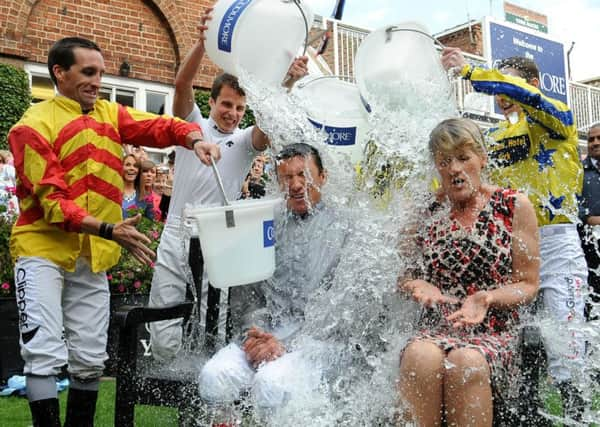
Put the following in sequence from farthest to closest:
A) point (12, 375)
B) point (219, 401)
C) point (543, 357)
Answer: point (12, 375), point (219, 401), point (543, 357)

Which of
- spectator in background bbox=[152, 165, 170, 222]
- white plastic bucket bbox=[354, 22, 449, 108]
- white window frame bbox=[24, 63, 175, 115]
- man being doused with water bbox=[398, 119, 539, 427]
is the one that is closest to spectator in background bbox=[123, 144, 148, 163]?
spectator in background bbox=[152, 165, 170, 222]

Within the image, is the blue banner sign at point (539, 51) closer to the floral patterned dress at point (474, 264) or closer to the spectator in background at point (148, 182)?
the spectator in background at point (148, 182)

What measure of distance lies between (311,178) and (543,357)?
1196 millimetres

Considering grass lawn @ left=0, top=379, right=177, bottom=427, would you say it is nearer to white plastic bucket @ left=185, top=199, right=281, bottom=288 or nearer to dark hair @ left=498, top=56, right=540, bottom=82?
white plastic bucket @ left=185, top=199, right=281, bottom=288

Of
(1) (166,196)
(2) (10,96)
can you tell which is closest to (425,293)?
(1) (166,196)

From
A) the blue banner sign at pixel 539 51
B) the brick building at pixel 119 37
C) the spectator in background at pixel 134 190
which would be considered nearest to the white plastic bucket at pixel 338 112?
the spectator in background at pixel 134 190

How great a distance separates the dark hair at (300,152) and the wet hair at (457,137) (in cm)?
58

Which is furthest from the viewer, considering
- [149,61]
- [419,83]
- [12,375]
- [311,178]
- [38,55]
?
[149,61]

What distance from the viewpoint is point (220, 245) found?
252 cm

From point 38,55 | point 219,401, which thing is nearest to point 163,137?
point 219,401

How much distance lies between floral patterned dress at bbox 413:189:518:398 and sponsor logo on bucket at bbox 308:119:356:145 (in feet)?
4.04

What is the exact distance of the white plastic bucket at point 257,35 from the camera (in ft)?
10.1

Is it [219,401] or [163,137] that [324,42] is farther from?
[219,401]

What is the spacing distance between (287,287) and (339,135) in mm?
1154
